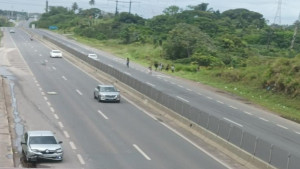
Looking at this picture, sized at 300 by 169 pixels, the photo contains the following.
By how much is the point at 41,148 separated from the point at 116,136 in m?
6.54

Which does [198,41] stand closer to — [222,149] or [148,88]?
[148,88]

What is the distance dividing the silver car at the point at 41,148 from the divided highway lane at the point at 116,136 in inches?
44.7

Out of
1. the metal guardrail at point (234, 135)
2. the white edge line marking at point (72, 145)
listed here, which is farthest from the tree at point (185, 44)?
the white edge line marking at point (72, 145)

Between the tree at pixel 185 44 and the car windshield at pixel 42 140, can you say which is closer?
the car windshield at pixel 42 140

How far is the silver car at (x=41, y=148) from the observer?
70.4 feet

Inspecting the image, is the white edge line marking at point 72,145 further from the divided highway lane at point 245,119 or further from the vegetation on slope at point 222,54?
the vegetation on slope at point 222,54

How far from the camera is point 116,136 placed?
27.6 m

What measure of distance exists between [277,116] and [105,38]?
11402 centimetres

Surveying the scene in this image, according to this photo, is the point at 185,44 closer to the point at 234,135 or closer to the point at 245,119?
the point at 245,119

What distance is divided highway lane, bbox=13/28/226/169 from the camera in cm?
2250

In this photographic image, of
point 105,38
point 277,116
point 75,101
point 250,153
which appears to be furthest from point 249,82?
point 105,38

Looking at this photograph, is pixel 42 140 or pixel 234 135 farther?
pixel 234 135

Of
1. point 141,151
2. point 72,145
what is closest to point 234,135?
point 141,151

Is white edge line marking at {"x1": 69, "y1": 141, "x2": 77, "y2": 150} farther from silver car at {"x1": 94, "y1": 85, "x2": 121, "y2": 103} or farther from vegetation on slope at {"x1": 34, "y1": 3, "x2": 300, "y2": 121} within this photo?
vegetation on slope at {"x1": 34, "y1": 3, "x2": 300, "y2": 121}
